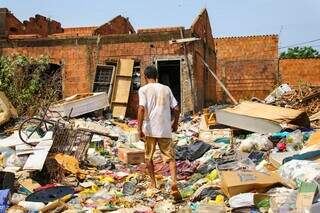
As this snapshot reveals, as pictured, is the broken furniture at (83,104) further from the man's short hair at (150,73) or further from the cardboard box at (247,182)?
the cardboard box at (247,182)

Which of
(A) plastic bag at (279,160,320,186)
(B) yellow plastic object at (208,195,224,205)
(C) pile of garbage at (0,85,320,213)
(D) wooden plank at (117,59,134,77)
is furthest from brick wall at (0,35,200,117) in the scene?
(B) yellow plastic object at (208,195,224,205)

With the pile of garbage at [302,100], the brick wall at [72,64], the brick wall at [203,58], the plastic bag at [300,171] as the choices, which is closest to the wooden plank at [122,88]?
the brick wall at [72,64]

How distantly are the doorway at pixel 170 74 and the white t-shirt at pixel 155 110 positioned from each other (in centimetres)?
970

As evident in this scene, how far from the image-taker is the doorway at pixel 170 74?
15.9 metres

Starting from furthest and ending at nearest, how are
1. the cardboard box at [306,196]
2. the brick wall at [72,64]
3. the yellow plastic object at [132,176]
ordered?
the brick wall at [72,64] → the yellow plastic object at [132,176] → the cardboard box at [306,196]

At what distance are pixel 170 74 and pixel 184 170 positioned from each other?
10.4 metres

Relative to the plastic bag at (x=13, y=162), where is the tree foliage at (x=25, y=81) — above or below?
above

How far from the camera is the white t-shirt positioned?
603 centimetres

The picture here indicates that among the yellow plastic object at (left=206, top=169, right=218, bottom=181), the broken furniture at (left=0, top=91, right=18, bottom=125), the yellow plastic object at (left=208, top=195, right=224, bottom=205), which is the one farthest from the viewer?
the broken furniture at (left=0, top=91, right=18, bottom=125)

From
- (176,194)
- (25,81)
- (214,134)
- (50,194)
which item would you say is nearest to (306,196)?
(176,194)

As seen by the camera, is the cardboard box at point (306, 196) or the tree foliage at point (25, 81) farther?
the tree foliage at point (25, 81)

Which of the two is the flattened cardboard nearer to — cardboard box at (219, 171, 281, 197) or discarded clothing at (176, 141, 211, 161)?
discarded clothing at (176, 141, 211, 161)

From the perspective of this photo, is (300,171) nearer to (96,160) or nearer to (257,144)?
(257,144)

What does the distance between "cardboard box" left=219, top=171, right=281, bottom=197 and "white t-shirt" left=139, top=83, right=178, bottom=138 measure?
1.15m
